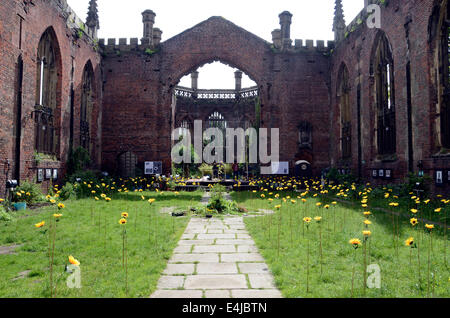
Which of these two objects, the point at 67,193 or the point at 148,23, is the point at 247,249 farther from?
the point at 148,23

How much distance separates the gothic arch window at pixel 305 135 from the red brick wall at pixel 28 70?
43.9 feet

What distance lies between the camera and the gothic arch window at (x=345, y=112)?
1886 centimetres

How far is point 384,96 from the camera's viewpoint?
1518 centimetres

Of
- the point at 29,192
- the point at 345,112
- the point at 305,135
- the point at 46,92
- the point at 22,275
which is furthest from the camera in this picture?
the point at 305,135

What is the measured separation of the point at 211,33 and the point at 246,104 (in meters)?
14.3

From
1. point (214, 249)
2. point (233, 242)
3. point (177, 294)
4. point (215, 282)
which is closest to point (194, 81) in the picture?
point (233, 242)

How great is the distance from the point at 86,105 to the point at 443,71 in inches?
698

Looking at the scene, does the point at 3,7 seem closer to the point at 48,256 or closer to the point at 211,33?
the point at 48,256

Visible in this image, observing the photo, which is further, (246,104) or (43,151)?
(246,104)

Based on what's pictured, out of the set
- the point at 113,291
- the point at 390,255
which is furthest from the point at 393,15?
the point at 113,291

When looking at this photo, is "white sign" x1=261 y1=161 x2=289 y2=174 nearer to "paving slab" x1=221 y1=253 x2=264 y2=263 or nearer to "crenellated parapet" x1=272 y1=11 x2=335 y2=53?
"crenellated parapet" x1=272 y1=11 x2=335 y2=53

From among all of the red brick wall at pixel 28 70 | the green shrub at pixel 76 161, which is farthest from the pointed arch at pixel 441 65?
the green shrub at pixel 76 161

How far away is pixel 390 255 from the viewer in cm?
483

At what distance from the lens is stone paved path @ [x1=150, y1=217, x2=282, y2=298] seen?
3.40 m
